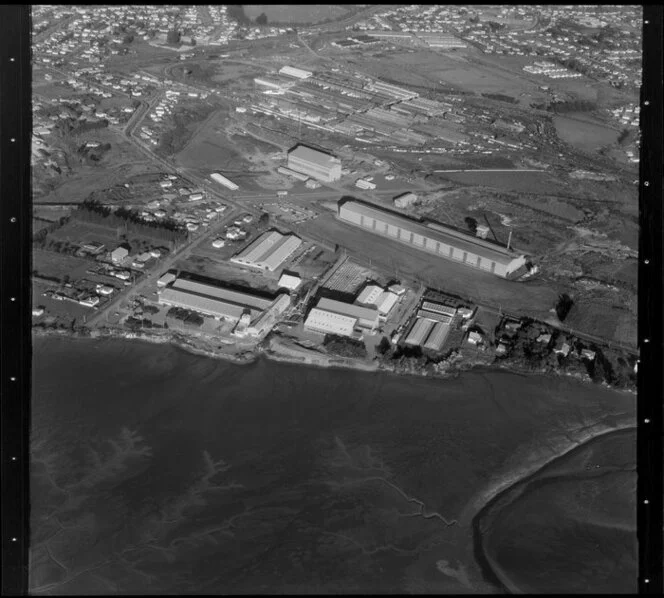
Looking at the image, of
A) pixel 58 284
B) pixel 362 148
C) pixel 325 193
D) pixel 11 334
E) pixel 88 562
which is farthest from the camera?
pixel 362 148

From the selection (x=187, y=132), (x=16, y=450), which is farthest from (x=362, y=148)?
(x=16, y=450)

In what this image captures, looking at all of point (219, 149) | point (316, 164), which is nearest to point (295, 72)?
point (219, 149)

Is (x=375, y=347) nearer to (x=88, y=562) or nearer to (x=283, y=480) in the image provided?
(x=283, y=480)

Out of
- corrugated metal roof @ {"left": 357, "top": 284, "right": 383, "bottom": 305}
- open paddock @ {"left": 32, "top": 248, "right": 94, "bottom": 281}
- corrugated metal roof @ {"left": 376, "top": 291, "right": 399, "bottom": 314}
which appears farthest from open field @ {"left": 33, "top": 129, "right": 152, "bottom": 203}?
corrugated metal roof @ {"left": 376, "top": 291, "right": 399, "bottom": 314}

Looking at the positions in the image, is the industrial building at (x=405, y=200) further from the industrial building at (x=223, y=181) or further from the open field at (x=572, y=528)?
the open field at (x=572, y=528)

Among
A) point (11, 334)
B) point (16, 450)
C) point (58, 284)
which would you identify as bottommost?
point (58, 284)

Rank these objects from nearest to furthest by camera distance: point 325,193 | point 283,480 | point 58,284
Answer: point 283,480 < point 58,284 < point 325,193

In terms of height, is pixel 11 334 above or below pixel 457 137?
above
